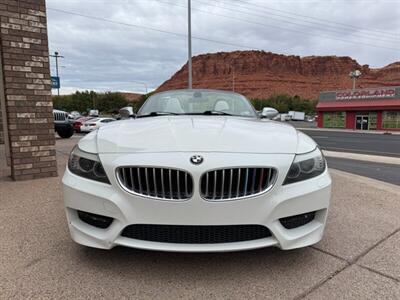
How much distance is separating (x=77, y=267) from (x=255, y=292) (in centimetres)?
130

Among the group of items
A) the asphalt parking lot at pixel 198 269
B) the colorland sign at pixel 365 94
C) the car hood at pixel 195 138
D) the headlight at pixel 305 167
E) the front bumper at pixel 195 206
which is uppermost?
the colorland sign at pixel 365 94

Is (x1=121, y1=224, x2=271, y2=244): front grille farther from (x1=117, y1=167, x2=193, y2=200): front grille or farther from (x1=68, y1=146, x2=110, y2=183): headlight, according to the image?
(x1=68, y1=146, x2=110, y2=183): headlight

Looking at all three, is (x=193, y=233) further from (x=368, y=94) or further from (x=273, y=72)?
(x=273, y=72)

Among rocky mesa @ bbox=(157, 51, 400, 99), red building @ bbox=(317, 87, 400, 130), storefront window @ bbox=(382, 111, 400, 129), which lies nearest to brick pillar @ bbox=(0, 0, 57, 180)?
red building @ bbox=(317, 87, 400, 130)

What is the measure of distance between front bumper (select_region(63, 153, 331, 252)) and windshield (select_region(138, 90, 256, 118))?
1552 millimetres

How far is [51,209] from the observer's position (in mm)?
3771

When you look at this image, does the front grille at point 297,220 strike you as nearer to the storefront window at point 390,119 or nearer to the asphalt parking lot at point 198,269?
the asphalt parking lot at point 198,269

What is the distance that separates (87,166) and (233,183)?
1046 mm

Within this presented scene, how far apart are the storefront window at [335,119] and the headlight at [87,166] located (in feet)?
153

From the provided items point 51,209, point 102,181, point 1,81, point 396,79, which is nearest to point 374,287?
point 102,181

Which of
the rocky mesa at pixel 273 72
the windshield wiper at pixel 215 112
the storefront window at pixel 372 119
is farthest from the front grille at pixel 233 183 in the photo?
the rocky mesa at pixel 273 72

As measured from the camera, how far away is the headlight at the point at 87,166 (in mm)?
2250

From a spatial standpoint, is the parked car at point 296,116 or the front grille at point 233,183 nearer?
the front grille at point 233,183

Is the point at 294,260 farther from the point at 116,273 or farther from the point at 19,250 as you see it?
the point at 19,250
